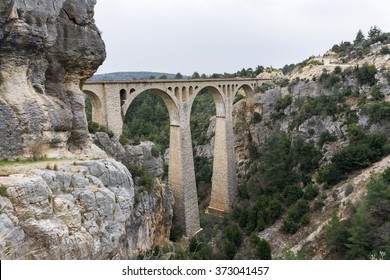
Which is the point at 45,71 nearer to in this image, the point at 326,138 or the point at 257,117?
the point at 326,138

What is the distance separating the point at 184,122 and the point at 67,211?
653 inches

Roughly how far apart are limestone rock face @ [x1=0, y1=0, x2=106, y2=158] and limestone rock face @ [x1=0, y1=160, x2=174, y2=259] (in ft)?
4.20

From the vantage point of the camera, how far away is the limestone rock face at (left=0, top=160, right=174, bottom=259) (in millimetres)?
7296

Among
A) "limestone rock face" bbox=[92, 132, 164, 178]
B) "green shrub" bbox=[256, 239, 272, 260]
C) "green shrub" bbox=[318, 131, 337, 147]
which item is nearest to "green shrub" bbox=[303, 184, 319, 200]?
"green shrub" bbox=[318, 131, 337, 147]

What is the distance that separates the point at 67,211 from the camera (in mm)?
8414

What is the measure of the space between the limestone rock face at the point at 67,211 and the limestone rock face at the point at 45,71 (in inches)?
50.4

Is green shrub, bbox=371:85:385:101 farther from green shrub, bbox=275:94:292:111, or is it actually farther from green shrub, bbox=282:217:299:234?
green shrub, bbox=282:217:299:234

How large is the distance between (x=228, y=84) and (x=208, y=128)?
8153mm

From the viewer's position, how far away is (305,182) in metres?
25.4

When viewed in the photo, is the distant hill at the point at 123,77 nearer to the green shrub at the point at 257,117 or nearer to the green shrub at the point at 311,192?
the green shrub at the point at 257,117

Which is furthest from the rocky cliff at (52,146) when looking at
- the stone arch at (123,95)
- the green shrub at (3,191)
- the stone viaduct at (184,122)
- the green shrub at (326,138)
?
the green shrub at (326,138)

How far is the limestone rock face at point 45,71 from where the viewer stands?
9.16 m
